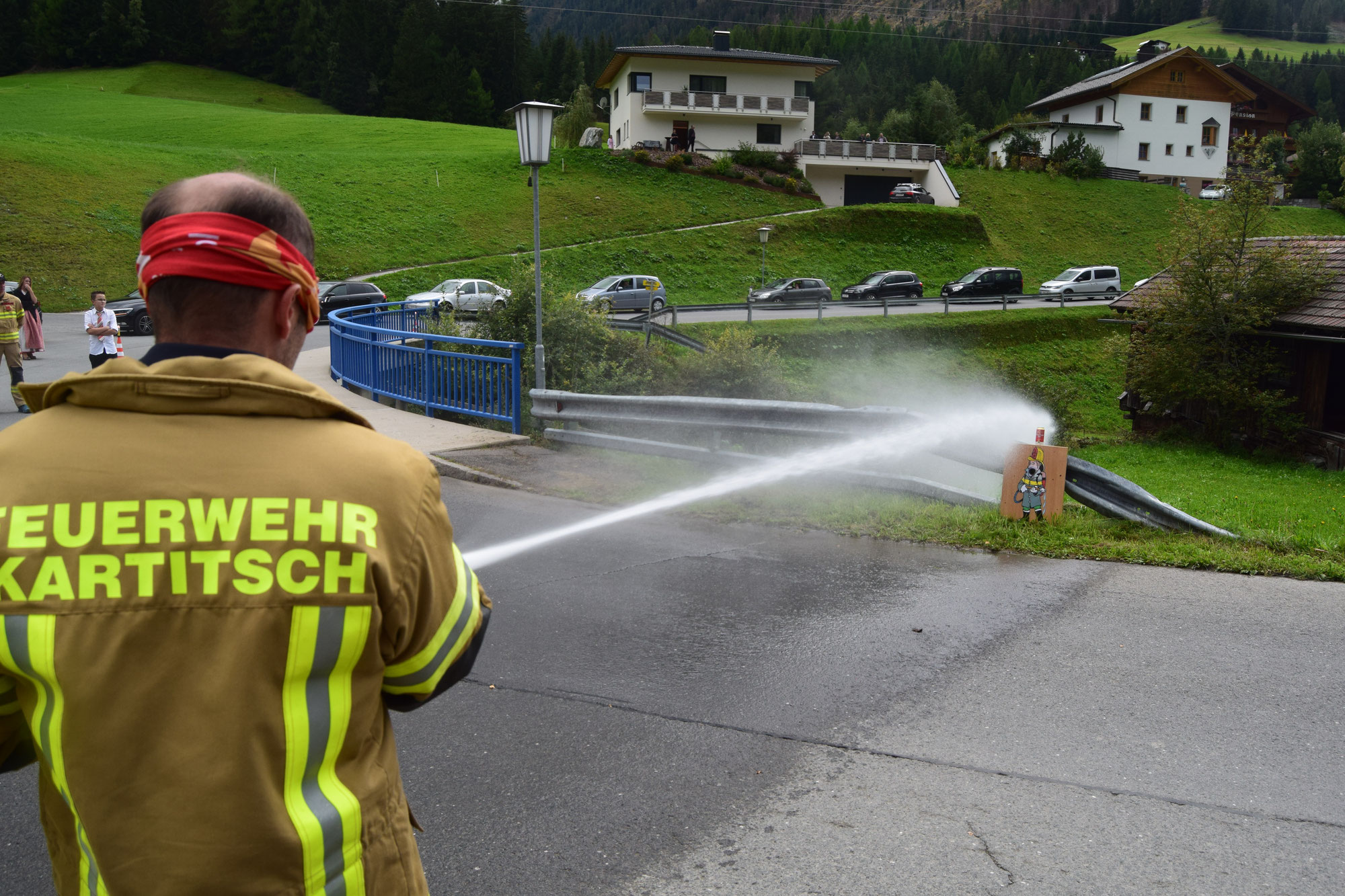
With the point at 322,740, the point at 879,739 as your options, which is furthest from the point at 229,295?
the point at 879,739

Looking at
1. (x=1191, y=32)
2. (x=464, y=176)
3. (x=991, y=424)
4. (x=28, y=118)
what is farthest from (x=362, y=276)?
(x=1191, y=32)

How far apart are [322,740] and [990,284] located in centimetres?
4568

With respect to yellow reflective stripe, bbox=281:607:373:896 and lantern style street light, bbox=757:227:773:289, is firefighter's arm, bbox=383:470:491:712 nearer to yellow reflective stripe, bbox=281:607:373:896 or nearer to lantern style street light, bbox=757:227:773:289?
yellow reflective stripe, bbox=281:607:373:896

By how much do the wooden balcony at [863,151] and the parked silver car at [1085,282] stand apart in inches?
713

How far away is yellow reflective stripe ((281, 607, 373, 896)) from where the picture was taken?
1598mm

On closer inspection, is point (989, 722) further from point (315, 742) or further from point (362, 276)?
point (362, 276)

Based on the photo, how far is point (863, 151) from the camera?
6159 cm

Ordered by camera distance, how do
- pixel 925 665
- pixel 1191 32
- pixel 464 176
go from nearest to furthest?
pixel 925 665, pixel 464 176, pixel 1191 32

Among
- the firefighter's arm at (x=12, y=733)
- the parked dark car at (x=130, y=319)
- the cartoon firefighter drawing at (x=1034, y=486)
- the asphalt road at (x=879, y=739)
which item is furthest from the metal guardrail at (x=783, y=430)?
the parked dark car at (x=130, y=319)

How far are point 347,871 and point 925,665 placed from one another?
14.2 ft

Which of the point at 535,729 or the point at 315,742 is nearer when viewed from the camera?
the point at 315,742

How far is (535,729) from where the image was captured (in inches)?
183

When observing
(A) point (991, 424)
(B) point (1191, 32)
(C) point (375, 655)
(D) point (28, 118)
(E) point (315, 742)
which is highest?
(B) point (1191, 32)

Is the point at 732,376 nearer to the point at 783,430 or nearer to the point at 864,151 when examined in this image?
the point at 783,430
